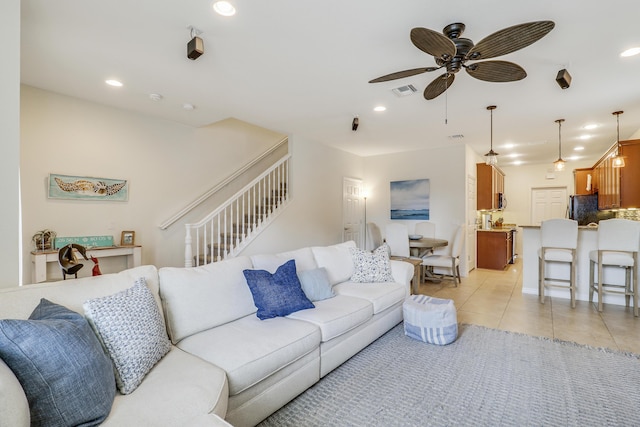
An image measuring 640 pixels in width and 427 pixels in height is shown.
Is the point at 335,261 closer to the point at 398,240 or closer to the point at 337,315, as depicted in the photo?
the point at 337,315

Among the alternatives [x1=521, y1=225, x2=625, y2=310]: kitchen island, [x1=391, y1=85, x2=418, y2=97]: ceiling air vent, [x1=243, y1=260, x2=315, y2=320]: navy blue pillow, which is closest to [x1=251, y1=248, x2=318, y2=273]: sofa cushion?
[x1=243, y1=260, x2=315, y2=320]: navy blue pillow

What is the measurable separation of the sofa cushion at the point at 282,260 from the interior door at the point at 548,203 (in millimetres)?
7911

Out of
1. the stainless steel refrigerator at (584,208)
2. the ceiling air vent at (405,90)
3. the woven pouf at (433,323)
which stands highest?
the ceiling air vent at (405,90)

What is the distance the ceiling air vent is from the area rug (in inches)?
105

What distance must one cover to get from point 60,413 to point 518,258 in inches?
385

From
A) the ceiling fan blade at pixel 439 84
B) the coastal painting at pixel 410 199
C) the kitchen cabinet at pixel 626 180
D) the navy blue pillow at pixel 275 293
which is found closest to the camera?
the navy blue pillow at pixel 275 293

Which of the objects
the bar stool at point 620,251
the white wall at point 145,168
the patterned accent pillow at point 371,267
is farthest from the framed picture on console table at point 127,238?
the bar stool at point 620,251

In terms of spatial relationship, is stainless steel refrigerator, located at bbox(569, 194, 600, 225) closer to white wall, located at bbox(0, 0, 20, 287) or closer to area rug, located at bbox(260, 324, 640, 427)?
area rug, located at bbox(260, 324, 640, 427)

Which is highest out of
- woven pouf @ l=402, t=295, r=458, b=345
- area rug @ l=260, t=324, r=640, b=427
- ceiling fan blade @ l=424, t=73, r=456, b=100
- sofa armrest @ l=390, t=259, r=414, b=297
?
ceiling fan blade @ l=424, t=73, r=456, b=100

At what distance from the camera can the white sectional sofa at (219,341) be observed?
1255mm

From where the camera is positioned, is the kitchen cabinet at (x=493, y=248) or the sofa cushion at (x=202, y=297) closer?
the sofa cushion at (x=202, y=297)

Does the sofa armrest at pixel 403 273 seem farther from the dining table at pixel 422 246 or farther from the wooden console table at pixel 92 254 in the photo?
the wooden console table at pixel 92 254

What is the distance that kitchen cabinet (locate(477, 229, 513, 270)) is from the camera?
263 inches

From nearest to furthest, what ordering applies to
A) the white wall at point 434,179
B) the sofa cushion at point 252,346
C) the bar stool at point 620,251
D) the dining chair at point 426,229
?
the sofa cushion at point 252,346
the bar stool at point 620,251
the white wall at point 434,179
the dining chair at point 426,229
